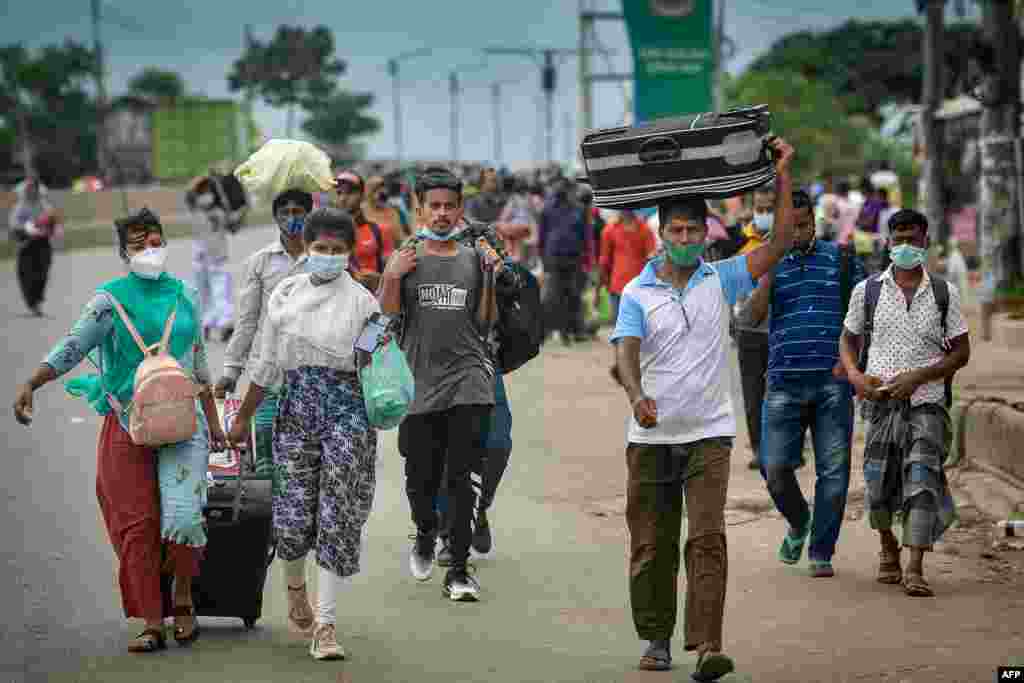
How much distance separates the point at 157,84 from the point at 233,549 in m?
163

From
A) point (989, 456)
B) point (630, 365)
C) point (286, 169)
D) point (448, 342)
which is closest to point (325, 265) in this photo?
point (448, 342)

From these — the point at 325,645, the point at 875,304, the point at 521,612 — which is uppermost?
the point at 875,304

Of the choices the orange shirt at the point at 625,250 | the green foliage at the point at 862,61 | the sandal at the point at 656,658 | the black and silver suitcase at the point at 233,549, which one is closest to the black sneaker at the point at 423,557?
the black and silver suitcase at the point at 233,549

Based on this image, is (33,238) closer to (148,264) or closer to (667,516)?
(148,264)

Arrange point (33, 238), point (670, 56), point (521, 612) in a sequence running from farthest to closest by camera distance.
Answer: point (670, 56)
point (33, 238)
point (521, 612)

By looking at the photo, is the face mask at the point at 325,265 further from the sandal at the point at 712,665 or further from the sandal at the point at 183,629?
the sandal at the point at 712,665

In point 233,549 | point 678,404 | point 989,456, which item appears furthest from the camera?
point 989,456

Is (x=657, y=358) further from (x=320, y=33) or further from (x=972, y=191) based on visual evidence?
(x=320, y=33)

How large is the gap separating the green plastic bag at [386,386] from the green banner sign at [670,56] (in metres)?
24.1

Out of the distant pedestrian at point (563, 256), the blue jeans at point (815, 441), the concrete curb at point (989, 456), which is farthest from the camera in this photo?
the distant pedestrian at point (563, 256)

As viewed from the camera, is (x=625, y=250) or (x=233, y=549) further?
(x=625, y=250)

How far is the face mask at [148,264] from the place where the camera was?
24.0ft

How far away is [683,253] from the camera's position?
6836 mm

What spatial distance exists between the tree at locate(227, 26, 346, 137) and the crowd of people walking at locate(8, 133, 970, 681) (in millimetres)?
126363
